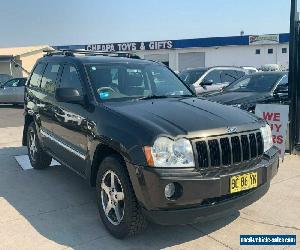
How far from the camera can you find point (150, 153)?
3420 mm

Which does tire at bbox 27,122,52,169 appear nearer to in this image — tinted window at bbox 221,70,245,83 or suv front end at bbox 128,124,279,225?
suv front end at bbox 128,124,279,225

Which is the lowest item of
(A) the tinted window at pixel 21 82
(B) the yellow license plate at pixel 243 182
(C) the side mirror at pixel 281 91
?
(B) the yellow license plate at pixel 243 182

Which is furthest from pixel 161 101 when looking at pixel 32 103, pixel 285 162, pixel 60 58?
pixel 285 162

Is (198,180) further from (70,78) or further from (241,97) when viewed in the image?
(241,97)

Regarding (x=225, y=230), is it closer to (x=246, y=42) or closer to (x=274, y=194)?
(x=274, y=194)

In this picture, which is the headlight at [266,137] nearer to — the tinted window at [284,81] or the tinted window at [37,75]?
the tinted window at [37,75]

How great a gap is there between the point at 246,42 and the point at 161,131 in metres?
45.0

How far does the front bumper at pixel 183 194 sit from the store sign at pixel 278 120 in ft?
11.7

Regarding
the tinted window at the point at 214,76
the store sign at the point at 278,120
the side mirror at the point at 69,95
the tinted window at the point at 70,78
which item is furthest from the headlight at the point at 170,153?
the tinted window at the point at 214,76

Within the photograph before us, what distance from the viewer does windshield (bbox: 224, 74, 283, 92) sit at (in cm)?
901

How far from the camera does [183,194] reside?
3350mm

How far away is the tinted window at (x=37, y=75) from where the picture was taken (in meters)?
6.21

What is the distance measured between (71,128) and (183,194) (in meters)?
2.03

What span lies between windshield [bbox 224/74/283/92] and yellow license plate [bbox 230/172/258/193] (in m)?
5.45
